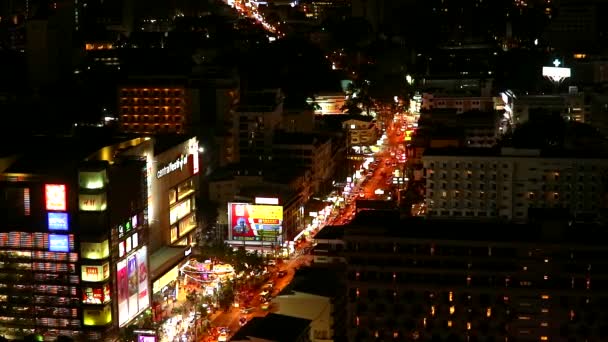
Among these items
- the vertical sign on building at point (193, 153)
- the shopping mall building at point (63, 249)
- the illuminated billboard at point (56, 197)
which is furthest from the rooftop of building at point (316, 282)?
the vertical sign on building at point (193, 153)

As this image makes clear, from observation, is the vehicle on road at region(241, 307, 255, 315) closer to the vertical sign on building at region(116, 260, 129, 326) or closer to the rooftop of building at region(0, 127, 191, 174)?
the vertical sign on building at region(116, 260, 129, 326)

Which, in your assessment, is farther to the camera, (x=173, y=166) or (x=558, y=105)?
(x=558, y=105)

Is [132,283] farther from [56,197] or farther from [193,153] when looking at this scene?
[193,153]

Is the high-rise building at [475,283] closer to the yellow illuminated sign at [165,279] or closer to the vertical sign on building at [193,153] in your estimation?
the yellow illuminated sign at [165,279]

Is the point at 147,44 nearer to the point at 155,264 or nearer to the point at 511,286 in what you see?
the point at 155,264

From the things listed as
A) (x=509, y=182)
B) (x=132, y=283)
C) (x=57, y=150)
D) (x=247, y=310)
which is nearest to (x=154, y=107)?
(x=509, y=182)
